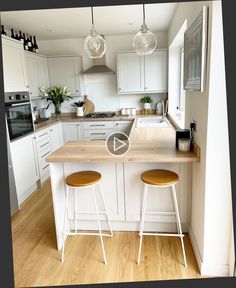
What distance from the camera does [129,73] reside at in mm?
4434

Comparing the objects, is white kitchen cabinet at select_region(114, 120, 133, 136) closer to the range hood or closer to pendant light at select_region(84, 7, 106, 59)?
the range hood

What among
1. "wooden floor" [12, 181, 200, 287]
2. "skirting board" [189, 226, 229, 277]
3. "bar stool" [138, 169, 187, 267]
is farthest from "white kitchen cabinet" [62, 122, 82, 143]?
"skirting board" [189, 226, 229, 277]

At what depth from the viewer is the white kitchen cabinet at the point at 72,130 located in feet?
15.0

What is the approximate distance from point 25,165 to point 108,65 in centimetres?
276

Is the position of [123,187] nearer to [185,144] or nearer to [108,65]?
[185,144]

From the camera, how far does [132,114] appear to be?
4.79 meters

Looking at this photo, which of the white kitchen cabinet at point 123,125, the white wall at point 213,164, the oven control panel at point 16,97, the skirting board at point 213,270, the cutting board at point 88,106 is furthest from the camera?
the cutting board at point 88,106

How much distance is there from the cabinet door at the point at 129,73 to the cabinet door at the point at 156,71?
0.38 feet

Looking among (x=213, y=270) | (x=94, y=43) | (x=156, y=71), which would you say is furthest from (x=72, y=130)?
(x=213, y=270)

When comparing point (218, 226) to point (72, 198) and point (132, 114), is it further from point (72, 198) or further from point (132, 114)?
point (132, 114)

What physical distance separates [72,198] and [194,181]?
1220 mm

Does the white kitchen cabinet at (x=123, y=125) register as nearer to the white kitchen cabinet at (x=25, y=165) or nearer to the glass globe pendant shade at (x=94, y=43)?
the white kitchen cabinet at (x=25, y=165)

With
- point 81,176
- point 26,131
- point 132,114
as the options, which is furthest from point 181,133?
point 132,114

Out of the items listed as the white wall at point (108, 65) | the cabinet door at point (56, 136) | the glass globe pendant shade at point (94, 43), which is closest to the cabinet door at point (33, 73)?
the white wall at point (108, 65)
